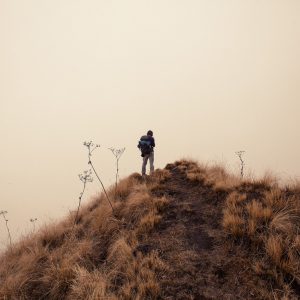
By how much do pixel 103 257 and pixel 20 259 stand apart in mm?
2641

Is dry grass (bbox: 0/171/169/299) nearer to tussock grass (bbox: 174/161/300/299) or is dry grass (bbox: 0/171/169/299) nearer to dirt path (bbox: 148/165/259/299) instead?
dirt path (bbox: 148/165/259/299)

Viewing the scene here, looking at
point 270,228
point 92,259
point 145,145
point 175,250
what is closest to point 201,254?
point 175,250

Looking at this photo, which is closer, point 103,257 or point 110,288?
point 110,288

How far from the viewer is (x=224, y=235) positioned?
6.91 m

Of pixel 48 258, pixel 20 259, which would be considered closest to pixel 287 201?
pixel 48 258

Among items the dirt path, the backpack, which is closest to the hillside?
the dirt path

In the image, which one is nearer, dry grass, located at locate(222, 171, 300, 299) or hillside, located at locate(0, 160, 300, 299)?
dry grass, located at locate(222, 171, 300, 299)

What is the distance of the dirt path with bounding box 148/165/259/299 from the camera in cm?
537

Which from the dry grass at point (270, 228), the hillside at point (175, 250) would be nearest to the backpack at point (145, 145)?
the hillside at point (175, 250)

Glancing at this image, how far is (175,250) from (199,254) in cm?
61

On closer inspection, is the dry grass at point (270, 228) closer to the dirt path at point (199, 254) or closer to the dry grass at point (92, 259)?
the dirt path at point (199, 254)

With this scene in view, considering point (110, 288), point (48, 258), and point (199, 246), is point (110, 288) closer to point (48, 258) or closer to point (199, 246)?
point (199, 246)

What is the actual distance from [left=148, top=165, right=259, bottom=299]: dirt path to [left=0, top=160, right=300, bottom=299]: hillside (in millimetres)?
20

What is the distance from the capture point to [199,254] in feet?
21.4
